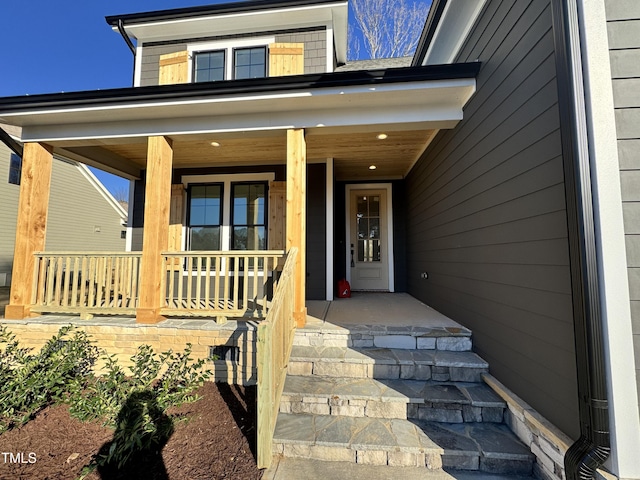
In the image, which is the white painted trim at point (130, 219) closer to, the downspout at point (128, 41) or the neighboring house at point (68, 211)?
the downspout at point (128, 41)

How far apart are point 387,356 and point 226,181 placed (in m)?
4.35

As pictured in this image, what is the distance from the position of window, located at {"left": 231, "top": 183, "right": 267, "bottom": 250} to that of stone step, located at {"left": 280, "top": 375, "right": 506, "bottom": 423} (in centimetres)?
331

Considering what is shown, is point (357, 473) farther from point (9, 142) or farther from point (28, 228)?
point (9, 142)

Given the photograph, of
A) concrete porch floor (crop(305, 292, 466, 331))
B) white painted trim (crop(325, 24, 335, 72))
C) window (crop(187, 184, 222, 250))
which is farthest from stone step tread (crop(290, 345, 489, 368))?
white painted trim (crop(325, 24, 335, 72))

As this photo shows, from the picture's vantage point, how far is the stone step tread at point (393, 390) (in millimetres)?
2297

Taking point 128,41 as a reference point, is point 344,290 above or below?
below

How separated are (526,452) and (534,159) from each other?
6.36ft

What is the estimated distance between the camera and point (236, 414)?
8.35 feet

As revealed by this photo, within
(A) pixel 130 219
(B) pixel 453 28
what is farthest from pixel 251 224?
(B) pixel 453 28

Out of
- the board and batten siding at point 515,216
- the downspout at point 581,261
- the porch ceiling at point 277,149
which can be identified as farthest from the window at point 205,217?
the downspout at point 581,261

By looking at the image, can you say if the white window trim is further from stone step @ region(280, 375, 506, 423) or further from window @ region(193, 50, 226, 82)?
stone step @ region(280, 375, 506, 423)

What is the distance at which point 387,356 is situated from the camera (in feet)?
9.02

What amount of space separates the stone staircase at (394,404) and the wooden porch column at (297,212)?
358 millimetres

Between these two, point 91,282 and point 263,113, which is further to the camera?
point 91,282
